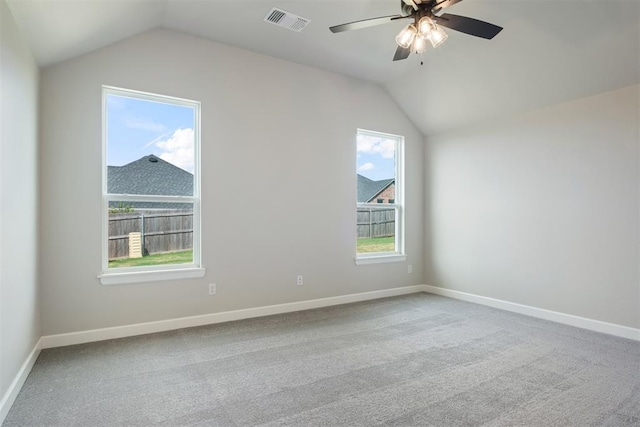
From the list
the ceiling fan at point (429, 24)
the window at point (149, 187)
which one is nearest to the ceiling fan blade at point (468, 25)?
the ceiling fan at point (429, 24)

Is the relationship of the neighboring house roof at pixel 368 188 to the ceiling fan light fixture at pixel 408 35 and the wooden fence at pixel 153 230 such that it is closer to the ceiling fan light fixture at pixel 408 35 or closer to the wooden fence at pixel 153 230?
the wooden fence at pixel 153 230

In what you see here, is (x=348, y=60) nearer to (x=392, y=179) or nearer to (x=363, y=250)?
(x=392, y=179)

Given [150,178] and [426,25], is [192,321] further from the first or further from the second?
[426,25]

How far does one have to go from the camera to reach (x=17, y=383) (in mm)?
2377

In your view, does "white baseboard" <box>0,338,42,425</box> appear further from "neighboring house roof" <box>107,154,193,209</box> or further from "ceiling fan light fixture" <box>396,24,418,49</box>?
"ceiling fan light fixture" <box>396,24,418,49</box>

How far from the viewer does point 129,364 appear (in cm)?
285

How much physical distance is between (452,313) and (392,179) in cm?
217

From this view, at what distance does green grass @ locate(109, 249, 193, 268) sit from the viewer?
3572 millimetres

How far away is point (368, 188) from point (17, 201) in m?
3.98

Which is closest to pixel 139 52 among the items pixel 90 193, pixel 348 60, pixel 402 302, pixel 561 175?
pixel 90 193

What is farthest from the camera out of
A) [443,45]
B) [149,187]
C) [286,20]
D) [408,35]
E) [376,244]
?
[376,244]

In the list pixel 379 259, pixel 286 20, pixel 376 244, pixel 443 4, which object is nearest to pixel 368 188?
pixel 376 244

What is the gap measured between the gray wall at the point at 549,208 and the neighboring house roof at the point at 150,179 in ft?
12.2

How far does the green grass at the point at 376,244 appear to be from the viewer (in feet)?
16.8
